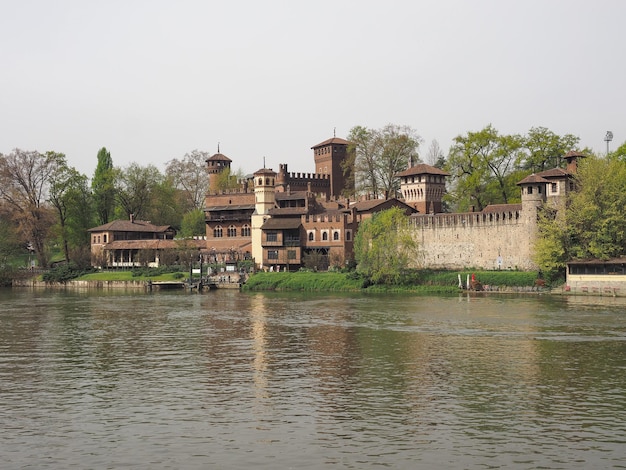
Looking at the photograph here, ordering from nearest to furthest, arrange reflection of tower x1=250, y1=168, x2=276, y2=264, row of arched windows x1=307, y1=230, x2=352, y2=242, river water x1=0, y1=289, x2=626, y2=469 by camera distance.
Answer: river water x1=0, y1=289, x2=626, y2=469, row of arched windows x1=307, y1=230, x2=352, y2=242, reflection of tower x1=250, y1=168, x2=276, y2=264

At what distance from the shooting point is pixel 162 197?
107500mm

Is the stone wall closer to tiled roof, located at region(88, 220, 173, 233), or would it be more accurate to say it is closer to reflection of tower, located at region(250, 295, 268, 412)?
reflection of tower, located at region(250, 295, 268, 412)

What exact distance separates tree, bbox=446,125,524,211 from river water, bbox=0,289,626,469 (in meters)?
35.3

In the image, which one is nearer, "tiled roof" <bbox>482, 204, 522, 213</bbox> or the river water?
the river water

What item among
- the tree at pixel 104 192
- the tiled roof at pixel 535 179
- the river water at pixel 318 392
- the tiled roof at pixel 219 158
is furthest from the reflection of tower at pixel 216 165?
the river water at pixel 318 392

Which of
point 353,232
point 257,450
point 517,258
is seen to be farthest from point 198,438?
point 353,232

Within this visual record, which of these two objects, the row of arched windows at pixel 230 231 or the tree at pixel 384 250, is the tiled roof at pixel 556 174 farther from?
the row of arched windows at pixel 230 231

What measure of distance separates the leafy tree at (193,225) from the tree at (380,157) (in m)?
19.8

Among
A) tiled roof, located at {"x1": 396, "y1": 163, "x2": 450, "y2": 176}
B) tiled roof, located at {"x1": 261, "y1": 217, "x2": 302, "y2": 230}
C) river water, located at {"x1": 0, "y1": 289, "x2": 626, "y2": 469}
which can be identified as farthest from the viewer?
tiled roof, located at {"x1": 396, "y1": 163, "x2": 450, "y2": 176}

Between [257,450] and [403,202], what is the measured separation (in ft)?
211

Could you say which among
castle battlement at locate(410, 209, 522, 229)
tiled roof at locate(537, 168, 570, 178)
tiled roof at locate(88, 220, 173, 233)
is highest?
Answer: tiled roof at locate(537, 168, 570, 178)

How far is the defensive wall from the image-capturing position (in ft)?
220

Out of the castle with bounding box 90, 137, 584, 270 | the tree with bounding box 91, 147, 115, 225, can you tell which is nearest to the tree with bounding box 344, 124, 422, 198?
the castle with bounding box 90, 137, 584, 270

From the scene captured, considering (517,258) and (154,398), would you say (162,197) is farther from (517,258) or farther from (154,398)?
(154,398)
